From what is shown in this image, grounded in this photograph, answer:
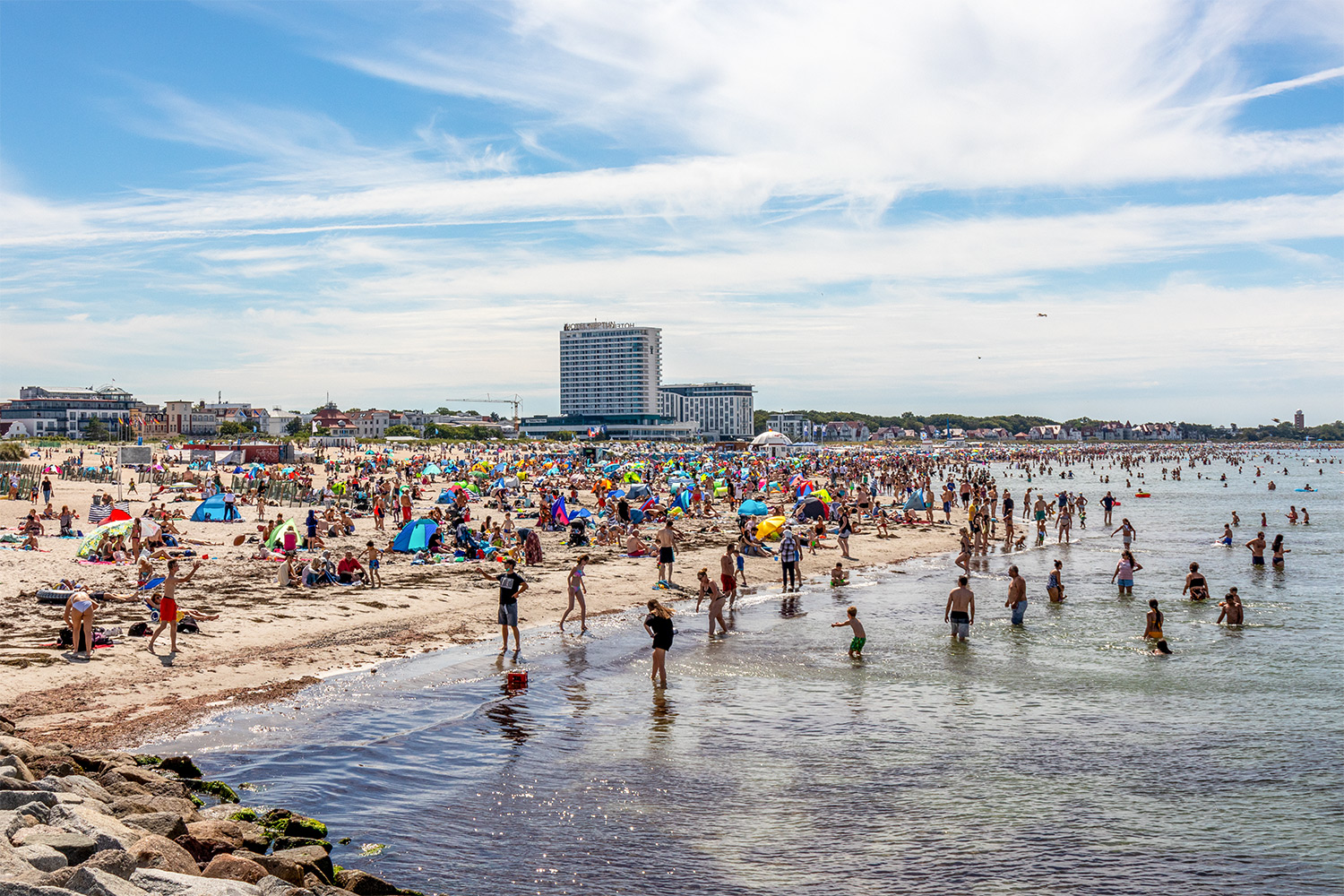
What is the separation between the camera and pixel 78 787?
781 cm

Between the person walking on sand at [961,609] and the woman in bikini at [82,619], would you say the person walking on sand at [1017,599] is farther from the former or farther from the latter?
the woman in bikini at [82,619]

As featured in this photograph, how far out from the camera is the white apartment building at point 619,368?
192750mm

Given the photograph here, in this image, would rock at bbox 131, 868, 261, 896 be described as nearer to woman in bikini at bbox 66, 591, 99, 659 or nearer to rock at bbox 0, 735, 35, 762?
rock at bbox 0, 735, 35, 762

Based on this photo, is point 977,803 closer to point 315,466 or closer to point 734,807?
point 734,807

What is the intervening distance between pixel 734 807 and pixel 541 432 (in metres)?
179

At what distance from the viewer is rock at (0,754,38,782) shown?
25.5ft

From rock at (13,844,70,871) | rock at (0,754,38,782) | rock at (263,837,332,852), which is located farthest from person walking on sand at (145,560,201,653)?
rock at (13,844,70,871)

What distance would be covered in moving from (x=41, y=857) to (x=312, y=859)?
5.74 feet

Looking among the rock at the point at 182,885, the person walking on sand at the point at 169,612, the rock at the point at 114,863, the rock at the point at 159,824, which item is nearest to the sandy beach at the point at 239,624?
the person walking on sand at the point at 169,612

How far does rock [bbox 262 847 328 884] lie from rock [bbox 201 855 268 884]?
0.70 feet

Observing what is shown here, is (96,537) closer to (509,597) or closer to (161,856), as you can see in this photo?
(509,597)

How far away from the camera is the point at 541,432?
185500mm

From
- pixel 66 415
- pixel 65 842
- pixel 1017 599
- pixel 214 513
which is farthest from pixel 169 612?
pixel 66 415

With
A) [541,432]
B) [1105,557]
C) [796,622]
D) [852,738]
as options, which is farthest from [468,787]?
[541,432]
